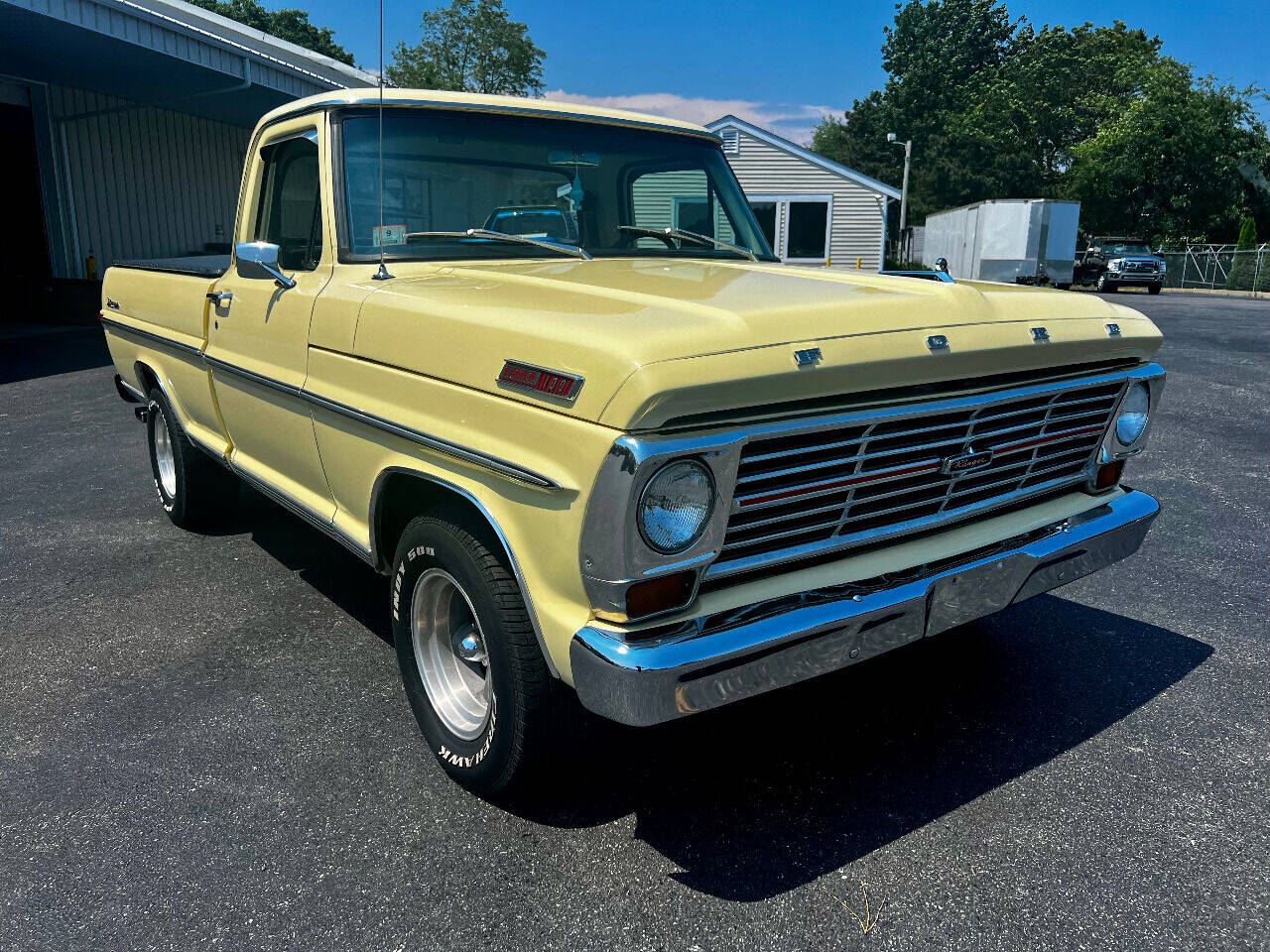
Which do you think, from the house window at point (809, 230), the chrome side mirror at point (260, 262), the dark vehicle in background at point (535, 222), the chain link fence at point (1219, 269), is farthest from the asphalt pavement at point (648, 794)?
the chain link fence at point (1219, 269)

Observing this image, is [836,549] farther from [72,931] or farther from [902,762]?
[72,931]

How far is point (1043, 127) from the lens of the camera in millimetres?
53438

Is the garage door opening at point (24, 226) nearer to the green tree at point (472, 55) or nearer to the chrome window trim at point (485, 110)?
the chrome window trim at point (485, 110)

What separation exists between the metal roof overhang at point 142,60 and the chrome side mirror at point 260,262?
8.70 meters

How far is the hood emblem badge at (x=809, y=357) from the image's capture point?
210cm

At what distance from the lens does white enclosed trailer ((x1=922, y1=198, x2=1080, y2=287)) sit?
1126 inches

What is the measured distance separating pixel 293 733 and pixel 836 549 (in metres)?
1.84

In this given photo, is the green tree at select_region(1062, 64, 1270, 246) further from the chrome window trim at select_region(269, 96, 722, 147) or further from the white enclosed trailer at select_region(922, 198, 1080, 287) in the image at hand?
the chrome window trim at select_region(269, 96, 722, 147)

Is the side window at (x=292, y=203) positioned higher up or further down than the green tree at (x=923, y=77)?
further down

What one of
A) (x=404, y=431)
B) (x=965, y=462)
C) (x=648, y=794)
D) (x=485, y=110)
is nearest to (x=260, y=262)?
(x=485, y=110)

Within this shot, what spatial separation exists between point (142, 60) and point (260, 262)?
37.7 feet

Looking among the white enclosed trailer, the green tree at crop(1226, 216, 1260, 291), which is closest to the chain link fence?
the green tree at crop(1226, 216, 1260, 291)

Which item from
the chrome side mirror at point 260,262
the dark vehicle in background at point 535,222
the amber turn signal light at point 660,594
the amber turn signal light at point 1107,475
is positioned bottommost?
the amber turn signal light at point 660,594

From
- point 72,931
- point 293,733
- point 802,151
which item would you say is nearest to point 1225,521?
point 293,733
